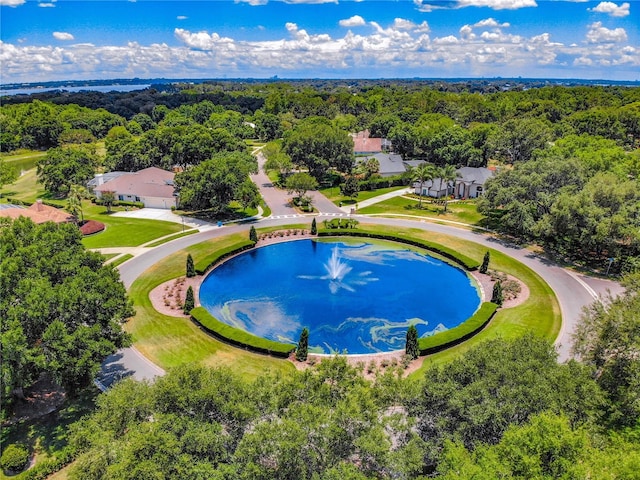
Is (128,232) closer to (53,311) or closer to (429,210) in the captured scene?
(53,311)

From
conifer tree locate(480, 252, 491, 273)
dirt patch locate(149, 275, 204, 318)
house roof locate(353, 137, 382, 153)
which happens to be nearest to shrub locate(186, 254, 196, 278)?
dirt patch locate(149, 275, 204, 318)

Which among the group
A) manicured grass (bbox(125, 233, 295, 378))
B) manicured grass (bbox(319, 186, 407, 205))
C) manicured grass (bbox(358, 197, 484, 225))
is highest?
manicured grass (bbox(319, 186, 407, 205))

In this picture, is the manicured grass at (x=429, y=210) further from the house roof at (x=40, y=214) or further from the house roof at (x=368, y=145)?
the house roof at (x=40, y=214)

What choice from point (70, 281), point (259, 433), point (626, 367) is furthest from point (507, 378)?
point (70, 281)

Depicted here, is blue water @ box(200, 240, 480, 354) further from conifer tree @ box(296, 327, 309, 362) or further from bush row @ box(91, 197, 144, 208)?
bush row @ box(91, 197, 144, 208)

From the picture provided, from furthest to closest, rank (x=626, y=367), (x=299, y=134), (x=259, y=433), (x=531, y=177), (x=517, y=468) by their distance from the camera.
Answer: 1. (x=299, y=134)
2. (x=531, y=177)
3. (x=626, y=367)
4. (x=259, y=433)
5. (x=517, y=468)

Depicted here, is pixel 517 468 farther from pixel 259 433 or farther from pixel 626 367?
pixel 626 367

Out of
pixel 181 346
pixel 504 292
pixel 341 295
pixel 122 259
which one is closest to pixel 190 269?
pixel 122 259
